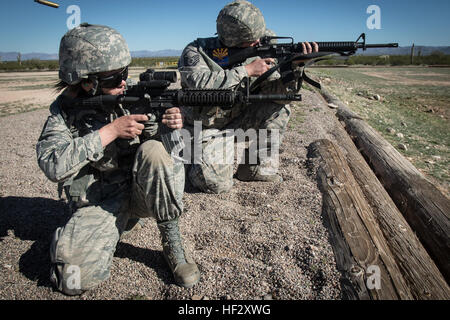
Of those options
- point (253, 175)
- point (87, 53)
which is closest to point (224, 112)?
point (253, 175)

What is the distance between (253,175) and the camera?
14.1ft

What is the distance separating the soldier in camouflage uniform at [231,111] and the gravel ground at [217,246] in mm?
Answer: 246

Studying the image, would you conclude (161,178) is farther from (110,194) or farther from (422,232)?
(422,232)

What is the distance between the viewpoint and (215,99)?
281 cm

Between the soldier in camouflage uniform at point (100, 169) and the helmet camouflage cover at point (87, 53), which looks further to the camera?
the helmet camouflage cover at point (87, 53)

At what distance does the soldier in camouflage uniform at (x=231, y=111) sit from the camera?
154 inches

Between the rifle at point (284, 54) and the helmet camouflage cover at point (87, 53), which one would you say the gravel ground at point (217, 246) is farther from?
the helmet camouflage cover at point (87, 53)

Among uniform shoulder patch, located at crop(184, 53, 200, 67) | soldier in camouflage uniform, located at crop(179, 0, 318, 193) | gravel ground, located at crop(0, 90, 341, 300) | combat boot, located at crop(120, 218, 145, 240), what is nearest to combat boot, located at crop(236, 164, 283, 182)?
soldier in camouflage uniform, located at crop(179, 0, 318, 193)

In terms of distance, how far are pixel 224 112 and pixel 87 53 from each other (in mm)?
2431

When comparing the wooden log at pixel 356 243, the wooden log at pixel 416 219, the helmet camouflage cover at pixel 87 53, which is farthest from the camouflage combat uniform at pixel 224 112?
the wooden log at pixel 416 219

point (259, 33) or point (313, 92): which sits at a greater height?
point (259, 33)

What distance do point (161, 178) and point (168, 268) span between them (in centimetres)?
79
